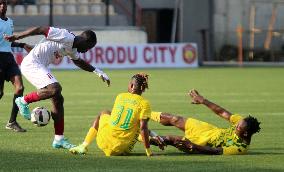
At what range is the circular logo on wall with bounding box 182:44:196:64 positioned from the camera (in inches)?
1513

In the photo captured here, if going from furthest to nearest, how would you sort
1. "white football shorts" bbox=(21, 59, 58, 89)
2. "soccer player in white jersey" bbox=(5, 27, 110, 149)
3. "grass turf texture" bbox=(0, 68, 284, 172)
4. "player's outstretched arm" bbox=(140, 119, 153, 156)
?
"white football shorts" bbox=(21, 59, 58, 89)
"soccer player in white jersey" bbox=(5, 27, 110, 149)
"player's outstretched arm" bbox=(140, 119, 153, 156)
"grass turf texture" bbox=(0, 68, 284, 172)

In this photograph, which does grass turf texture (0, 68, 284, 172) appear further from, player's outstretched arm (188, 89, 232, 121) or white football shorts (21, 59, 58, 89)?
white football shorts (21, 59, 58, 89)

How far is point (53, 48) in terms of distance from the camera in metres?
13.8

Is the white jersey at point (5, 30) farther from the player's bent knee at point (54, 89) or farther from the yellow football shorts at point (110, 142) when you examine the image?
the yellow football shorts at point (110, 142)

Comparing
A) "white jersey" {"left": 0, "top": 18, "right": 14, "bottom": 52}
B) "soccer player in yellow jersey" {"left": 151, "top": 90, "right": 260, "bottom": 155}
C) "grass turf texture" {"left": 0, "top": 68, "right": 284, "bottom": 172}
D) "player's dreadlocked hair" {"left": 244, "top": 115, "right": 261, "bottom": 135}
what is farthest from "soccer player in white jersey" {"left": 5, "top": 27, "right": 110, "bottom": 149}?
"white jersey" {"left": 0, "top": 18, "right": 14, "bottom": 52}

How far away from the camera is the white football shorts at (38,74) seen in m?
13.8

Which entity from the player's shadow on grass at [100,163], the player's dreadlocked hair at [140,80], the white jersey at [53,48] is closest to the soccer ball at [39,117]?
the white jersey at [53,48]

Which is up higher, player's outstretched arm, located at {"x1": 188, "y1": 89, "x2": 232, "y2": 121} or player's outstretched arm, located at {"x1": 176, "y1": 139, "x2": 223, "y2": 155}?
player's outstretched arm, located at {"x1": 188, "y1": 89, "x2": 232, "y2": 121}

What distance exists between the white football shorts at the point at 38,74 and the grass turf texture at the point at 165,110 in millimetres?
887

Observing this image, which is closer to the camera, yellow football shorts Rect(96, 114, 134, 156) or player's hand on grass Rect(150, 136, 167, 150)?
yellow football shorts Rect(96, 114, 134, 156)

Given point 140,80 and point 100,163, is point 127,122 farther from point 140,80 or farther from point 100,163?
point 100,163

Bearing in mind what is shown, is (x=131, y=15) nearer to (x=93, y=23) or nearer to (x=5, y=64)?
(x=93, y=23)

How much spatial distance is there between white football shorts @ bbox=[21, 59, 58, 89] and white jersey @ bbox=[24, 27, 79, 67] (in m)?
0.06

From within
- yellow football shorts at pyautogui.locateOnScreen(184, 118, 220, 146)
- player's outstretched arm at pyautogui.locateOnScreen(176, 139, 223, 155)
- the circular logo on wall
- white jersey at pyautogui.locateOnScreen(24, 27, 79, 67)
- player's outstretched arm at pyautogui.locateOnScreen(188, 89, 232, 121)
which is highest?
white jersey at pyautogui.locateOnScreen(24, 27, 79, 67)
